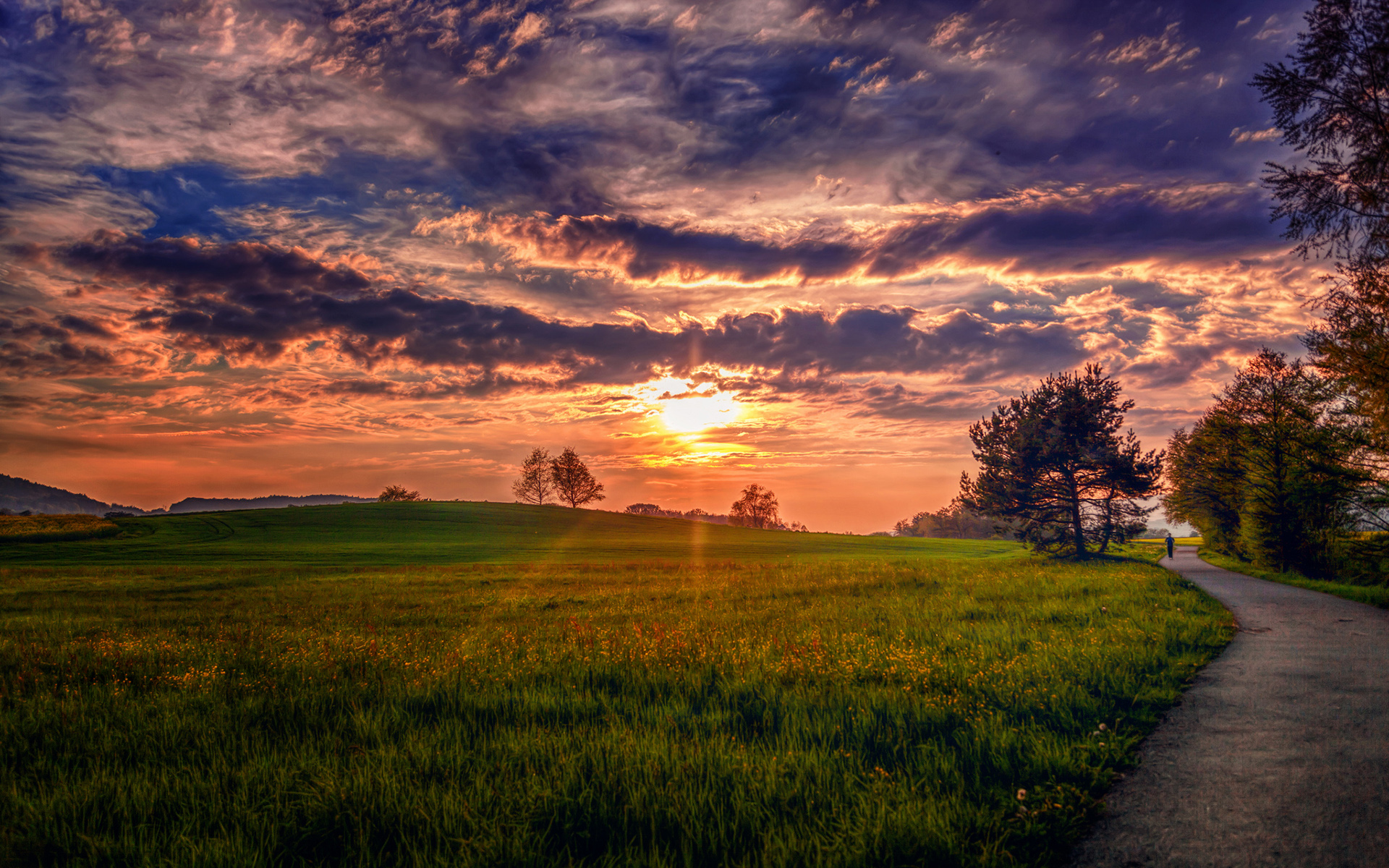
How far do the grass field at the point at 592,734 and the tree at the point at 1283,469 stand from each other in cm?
1249

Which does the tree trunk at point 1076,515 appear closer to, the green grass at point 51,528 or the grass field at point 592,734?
the grass field at point 592,734

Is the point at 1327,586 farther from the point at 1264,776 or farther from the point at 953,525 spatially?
the point at 953,525

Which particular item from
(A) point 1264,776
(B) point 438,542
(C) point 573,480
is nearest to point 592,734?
(A) point 1264,776

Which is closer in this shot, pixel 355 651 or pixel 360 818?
pixel 360 818

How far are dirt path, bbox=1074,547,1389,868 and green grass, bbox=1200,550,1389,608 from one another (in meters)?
9.94


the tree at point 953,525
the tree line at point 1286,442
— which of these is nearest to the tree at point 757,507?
the tree at point 953,525

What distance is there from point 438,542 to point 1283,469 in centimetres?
6220

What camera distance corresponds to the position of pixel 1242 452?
1262 inches

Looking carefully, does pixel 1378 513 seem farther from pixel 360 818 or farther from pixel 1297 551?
pixel 360 818

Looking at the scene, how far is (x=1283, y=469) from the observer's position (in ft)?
86.6

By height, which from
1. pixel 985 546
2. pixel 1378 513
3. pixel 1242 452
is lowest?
pixel 985 546

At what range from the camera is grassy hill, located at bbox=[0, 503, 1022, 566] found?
4362 cm

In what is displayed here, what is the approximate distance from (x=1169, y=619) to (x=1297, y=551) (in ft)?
75.8

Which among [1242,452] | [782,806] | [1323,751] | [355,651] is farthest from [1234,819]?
[1242,452]
